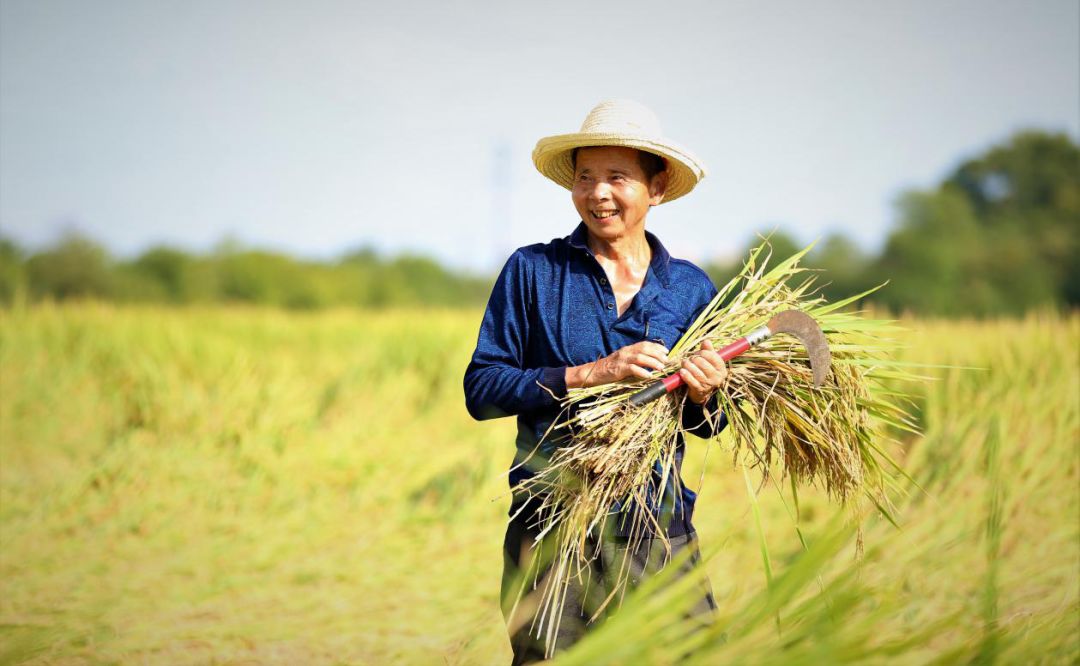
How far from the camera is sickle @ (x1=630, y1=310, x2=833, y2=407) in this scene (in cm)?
181

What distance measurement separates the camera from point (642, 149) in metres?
2.01

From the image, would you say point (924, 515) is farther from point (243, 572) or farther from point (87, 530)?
point (87, 530)

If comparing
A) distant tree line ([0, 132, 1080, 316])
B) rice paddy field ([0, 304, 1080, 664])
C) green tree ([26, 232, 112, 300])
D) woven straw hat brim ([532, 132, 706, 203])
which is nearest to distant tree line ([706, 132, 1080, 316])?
distant tree line ([0, 132, 1080, 316])

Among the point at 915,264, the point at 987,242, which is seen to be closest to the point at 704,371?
the point at 915,264

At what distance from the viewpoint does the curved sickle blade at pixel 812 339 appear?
1853 mm

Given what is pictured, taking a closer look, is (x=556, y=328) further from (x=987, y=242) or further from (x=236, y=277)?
(x=987, y=242)

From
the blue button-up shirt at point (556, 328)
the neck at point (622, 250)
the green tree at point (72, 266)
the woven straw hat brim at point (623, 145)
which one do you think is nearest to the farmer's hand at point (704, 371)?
the blue button-up shirt at point (556, 328)

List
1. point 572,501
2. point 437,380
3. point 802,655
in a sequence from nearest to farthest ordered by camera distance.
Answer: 1. point 802,655
2. point 572,501
3. point 437,380

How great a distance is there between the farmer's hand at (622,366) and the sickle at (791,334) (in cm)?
5

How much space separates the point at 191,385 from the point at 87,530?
1.43 m

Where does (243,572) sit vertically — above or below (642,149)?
below

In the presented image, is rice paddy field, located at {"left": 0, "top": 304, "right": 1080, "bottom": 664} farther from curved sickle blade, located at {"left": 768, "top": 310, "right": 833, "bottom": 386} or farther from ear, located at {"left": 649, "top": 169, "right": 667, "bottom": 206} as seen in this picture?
ear, located at {"left": 649, "top": 169, "right": 667, "bottom": 206}

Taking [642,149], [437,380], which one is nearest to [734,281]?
[642,149]

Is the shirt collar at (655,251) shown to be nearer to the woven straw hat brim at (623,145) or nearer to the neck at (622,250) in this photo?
the neck at (622,250)
